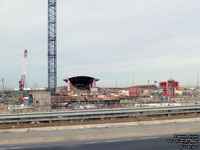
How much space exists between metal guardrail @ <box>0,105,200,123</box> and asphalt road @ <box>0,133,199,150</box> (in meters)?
3.68

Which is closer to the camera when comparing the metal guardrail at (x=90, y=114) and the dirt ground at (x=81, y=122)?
the dirt ground at (x=81, y=122)

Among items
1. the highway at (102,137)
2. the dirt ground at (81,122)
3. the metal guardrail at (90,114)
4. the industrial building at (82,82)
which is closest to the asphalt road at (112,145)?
the highway at (102,137)

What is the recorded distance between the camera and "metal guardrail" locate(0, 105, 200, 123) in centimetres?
1233

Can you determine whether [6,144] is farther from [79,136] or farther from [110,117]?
[110,117]

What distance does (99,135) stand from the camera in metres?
9.96

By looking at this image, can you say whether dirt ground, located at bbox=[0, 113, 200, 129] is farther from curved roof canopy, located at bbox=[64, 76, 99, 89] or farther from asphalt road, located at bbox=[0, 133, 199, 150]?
curved roof canopy, located at bbox=[64, 76, 99, 89]

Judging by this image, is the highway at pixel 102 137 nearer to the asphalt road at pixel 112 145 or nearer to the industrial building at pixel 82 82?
the asphalt road at pixel 112 145

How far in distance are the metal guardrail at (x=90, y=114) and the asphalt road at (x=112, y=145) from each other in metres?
3.68

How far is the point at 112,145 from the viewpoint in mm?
8352

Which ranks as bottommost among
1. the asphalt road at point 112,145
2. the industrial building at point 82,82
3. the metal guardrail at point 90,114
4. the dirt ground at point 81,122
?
the asphalt road at point 112,145

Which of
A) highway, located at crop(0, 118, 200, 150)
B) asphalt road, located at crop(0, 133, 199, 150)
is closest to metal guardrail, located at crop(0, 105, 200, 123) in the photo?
highway, located at crop(0, 118, 200, 150)

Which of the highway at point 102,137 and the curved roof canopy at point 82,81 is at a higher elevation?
the curved roof canopy at point 82,81

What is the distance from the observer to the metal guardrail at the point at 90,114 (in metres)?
12.3

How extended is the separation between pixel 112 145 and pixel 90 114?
4.88 metres
